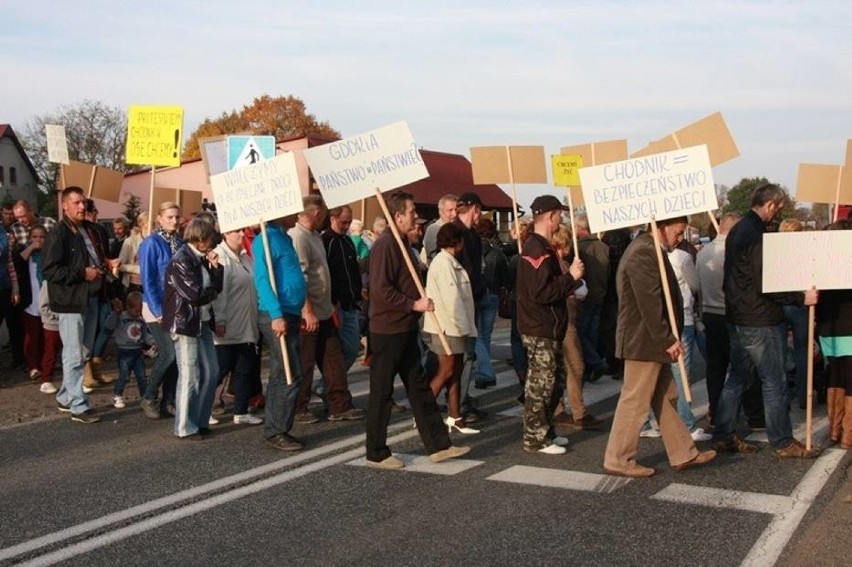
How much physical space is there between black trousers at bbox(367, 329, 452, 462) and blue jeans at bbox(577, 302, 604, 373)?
4.20 m

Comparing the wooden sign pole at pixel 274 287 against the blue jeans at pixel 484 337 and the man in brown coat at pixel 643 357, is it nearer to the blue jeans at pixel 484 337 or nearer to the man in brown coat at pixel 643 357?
the man in brown coat at pixel 643 357

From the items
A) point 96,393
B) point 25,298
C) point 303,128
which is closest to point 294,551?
point 96,393

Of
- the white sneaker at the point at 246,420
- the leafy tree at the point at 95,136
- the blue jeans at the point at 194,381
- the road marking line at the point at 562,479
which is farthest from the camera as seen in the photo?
the leafy tree at the point at 95,136

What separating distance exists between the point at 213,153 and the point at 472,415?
5.05 m

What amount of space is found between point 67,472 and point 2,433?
69.1 inches

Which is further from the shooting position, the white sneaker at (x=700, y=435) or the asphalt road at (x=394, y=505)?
the white sneaker at (x=700, y=435)

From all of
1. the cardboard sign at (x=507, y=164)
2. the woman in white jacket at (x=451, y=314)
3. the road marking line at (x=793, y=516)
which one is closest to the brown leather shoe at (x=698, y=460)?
the road marking line at (x=793, y=516)

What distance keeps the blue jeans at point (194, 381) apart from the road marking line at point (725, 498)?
12.5ft

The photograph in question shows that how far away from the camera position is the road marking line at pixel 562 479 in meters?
6.57

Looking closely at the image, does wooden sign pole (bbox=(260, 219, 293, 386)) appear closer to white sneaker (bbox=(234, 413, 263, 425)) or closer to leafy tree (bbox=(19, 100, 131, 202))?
white sneaker (bbox=(234, 413, 263, 425))

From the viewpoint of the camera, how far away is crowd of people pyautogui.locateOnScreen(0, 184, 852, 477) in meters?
7.08

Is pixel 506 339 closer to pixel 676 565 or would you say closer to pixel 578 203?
pixel 578 203

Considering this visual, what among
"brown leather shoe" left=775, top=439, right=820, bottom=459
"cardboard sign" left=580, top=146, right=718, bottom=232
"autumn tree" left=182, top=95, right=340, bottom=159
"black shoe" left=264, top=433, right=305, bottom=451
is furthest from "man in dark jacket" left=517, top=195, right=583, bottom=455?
"autumn tree" left=182, top=95, right=340, bottom=159

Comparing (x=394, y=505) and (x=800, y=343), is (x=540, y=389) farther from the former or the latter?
(x=800, y=343)
